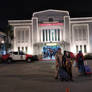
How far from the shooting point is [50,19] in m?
30.5

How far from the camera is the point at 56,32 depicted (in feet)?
97.8

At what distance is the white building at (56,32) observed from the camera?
2955 centimetres

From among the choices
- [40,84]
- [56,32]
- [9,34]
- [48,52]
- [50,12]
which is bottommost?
[40,84]

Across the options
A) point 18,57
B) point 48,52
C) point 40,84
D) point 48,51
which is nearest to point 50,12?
point 48,51

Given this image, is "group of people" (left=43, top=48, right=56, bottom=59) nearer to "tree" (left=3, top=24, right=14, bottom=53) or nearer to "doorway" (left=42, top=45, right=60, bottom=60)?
"doorway" (left=42, top=45, right=60, bottom=60)

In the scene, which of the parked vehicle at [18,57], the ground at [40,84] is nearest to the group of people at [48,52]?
the parked vehicle at [18,57]

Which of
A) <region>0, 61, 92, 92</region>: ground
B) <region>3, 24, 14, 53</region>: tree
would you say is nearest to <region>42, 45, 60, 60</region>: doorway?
<region>3, 24, 14, 53</region>: tree

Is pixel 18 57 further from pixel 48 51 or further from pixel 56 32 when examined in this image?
pixel 56 32

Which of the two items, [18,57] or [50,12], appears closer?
[18,57]

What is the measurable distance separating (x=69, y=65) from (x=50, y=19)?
857 inches

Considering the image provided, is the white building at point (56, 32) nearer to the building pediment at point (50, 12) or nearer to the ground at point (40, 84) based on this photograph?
the building pediment at point (50, 12)

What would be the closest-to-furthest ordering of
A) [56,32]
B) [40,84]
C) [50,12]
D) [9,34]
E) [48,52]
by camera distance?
[40,84], [56,32], [9,34], [48,52], [50,12]

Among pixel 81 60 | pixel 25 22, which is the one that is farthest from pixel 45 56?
pixel 81 60

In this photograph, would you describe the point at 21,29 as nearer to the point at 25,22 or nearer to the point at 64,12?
the point at 25,22
